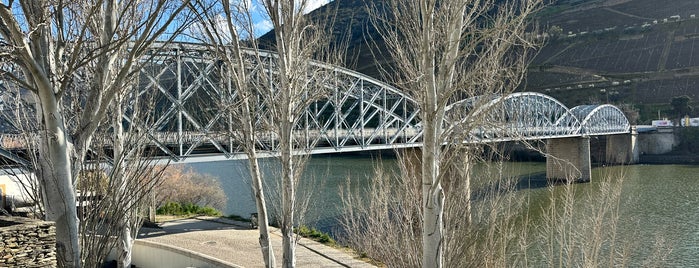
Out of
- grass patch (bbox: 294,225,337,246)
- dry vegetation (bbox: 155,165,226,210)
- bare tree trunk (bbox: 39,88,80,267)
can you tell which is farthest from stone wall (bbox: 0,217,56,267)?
dry vegetation (bbox: 155,165,226,210)

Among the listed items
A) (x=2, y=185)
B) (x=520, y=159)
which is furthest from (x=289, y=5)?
(x=520, y=159)

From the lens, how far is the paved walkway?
17.2 metres

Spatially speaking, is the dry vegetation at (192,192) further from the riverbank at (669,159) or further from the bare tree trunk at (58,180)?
the riverbank at (669,159)

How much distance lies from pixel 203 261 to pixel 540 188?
134 feet

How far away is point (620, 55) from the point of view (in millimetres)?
111312

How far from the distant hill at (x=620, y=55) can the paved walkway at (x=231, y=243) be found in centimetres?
5556

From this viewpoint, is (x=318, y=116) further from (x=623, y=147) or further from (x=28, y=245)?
(x=623, y=147)

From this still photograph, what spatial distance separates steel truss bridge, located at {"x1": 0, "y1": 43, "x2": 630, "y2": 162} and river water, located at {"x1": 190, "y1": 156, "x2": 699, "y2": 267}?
6.66 ft

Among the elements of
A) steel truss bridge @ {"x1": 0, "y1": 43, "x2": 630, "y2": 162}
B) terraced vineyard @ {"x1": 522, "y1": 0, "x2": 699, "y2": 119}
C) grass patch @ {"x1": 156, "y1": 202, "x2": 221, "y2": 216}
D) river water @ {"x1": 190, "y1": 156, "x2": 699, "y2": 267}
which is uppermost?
terraced vineyard @ {"x1": 522, "y1": 0, "x2": 699, "y2": 119}

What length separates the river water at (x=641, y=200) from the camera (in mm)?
24219

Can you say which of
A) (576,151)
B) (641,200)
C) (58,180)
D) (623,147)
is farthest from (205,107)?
(623,147)

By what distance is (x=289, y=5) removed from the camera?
10625 mm

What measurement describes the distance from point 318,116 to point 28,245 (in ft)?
110

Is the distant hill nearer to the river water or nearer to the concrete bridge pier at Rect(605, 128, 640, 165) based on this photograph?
the concrete bridge pier at Rect(605, 128, 640, 165)
